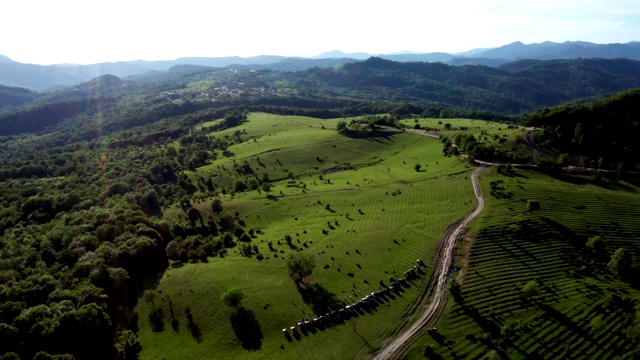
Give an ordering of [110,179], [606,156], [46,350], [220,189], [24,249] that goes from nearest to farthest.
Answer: [46,350] → [24,249] → [606,156] → [220,189] → [110,179]

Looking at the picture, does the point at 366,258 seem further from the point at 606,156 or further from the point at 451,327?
the point at 606,156

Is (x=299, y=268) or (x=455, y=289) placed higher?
(x=299, y=268)

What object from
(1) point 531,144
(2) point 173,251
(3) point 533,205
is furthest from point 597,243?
(2) point 173,251

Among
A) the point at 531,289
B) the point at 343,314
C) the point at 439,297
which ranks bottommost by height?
the point at 343,314

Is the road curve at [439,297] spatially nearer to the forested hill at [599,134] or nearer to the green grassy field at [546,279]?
the green grassy field at [546,279]

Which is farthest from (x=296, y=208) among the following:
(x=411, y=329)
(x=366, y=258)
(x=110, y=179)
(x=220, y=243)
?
(x=110, y=179)

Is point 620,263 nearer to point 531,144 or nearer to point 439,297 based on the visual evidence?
point 439,297

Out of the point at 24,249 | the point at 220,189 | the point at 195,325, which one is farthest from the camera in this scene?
the point at 220,189
